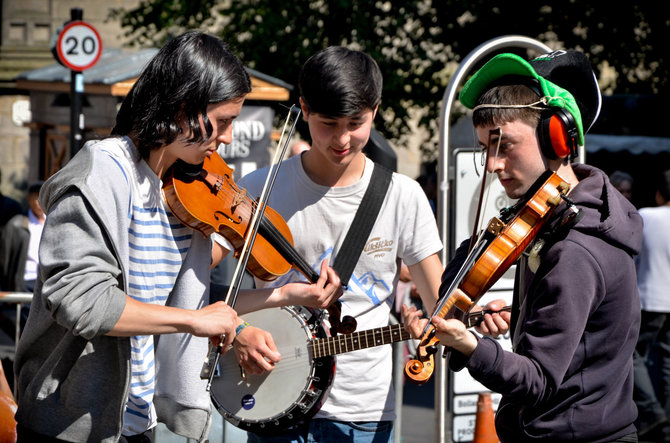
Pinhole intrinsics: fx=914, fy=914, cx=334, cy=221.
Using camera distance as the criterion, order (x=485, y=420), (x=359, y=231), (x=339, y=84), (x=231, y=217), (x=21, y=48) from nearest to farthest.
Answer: (x=231, y=217)
(x=339, y=84)
(x=359, y=231)
(x=485, y=420)
(x=21, y=48)

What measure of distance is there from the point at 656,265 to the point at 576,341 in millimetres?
5241

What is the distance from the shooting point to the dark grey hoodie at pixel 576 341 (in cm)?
225

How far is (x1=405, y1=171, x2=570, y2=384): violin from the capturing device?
7.72ft

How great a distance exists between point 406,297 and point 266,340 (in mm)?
5123

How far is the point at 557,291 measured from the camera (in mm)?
2268

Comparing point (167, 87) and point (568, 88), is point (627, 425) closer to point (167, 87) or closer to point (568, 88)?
point (568, 88)

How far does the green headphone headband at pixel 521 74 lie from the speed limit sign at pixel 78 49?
6655 mm

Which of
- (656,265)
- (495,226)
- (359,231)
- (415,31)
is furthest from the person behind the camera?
(415,31)

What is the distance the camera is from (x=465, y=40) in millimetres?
14320

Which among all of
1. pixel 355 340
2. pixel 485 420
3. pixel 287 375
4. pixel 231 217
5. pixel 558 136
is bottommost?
pixel 485 420

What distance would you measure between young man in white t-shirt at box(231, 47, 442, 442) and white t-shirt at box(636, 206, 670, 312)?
4.45m

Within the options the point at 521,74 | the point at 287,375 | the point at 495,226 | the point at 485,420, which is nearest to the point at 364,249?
the point at 287,375

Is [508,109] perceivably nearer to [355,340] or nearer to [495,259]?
[495,259]

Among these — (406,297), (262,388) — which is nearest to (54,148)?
(406,297)
